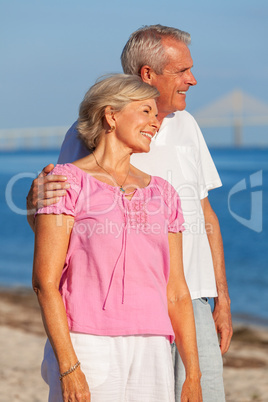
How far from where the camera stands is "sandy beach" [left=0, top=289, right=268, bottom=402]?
4.07m

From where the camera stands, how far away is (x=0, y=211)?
21.0 m

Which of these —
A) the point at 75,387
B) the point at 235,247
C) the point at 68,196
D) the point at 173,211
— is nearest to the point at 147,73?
the point at 173,211

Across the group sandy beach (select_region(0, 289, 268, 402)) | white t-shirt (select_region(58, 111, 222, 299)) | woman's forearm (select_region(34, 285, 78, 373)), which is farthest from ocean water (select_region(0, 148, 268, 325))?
woman's forearm (select_region(34, 285, 78, 373))

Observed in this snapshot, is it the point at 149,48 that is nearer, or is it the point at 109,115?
the point at 109,115

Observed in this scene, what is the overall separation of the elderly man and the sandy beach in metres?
1.87

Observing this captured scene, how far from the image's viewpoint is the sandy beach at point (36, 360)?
160 inches

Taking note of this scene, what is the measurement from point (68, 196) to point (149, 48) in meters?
0.71

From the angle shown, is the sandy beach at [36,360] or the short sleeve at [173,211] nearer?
the short sleeve at [173,211]

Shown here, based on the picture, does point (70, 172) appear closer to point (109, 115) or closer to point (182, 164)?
point (109, 115)

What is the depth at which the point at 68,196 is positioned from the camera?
73.1 inches

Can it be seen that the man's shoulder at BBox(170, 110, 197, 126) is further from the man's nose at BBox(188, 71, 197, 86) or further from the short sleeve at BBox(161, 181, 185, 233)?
the short sleeve at BBox(161, 181, 185, 233)

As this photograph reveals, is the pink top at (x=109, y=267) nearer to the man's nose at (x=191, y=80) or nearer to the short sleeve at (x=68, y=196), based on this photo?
the short sleeve at (x=68, y=196)

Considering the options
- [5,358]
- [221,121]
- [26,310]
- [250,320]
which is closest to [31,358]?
[5,358]

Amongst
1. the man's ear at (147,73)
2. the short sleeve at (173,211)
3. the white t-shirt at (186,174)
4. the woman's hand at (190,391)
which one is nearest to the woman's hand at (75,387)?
the woman's hand at (190,391)
